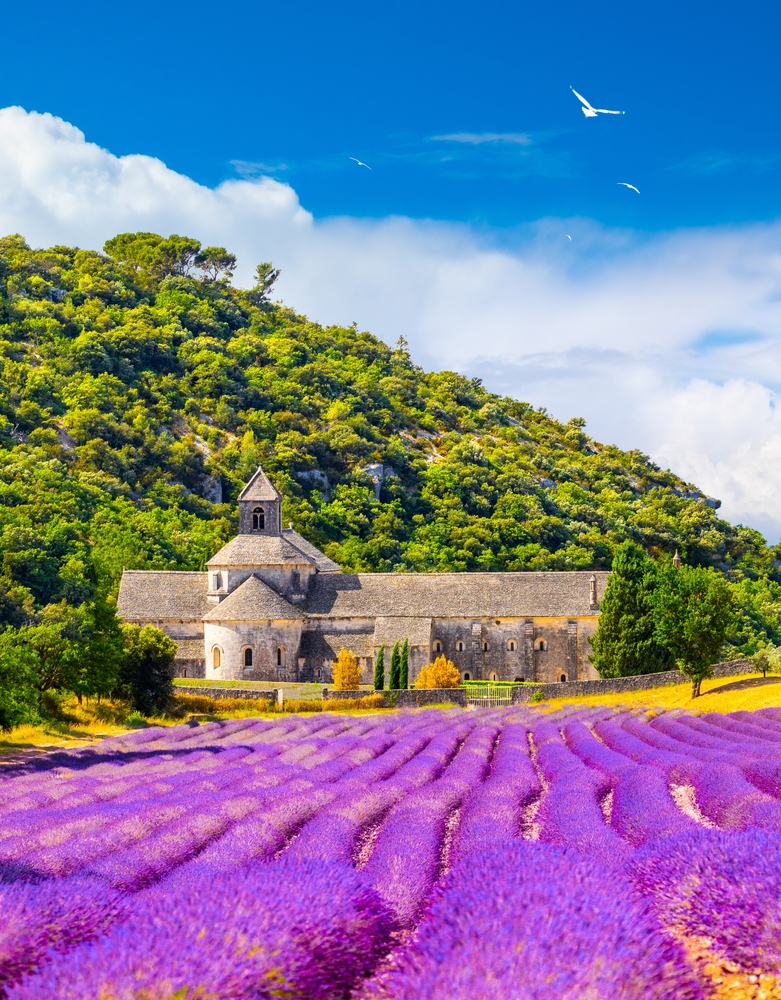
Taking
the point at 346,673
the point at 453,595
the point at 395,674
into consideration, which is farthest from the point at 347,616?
the point at 395,674

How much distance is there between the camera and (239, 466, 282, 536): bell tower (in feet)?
197

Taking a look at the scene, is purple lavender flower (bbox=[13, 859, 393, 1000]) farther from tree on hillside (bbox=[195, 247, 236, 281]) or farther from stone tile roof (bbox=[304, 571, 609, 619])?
tree on hillside (bbox=[195, 247, 236, 281])

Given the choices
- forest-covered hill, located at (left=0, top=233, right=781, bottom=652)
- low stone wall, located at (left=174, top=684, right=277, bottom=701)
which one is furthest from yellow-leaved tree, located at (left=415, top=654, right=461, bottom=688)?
forest-covered hill, located at (left=0, top=233, right=781, bottom=652)

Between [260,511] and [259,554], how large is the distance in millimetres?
3802

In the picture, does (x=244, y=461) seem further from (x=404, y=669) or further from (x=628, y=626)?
(x=628, y=626)

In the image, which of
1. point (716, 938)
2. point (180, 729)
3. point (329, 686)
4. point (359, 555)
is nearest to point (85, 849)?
point (716, 938)

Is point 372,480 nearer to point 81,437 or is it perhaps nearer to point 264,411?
point 264,411

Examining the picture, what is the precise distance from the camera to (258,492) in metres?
60.3

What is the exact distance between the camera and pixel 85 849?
975 centimetres

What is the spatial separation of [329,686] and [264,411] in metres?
63.7

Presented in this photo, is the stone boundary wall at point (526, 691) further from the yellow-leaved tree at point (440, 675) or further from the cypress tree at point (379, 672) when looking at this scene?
the cypress tree at point (379, 672)

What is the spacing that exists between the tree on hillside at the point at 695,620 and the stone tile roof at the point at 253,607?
21766 millimetres

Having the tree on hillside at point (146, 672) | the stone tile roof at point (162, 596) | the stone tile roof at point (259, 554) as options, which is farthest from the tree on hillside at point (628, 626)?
the tree on hillside at point (146, 672)

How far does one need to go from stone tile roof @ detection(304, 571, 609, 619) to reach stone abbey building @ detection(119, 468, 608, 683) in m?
0.07
